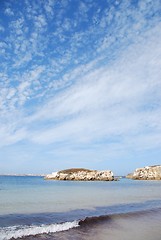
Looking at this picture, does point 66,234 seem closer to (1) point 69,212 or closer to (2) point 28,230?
(2) point 28,230

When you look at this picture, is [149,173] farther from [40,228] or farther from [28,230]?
[28,230]

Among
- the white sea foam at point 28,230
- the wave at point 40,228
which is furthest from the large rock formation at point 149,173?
the white sea foam at point 28,230

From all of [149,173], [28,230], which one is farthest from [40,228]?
[149,173]

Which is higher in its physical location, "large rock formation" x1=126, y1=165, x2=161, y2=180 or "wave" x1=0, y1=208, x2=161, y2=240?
"large rock formation" x1=126, y1=165, x2=161, y2=180

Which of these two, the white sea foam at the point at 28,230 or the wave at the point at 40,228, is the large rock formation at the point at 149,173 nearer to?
the wave at the point at 40,228

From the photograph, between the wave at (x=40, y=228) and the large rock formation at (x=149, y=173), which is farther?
the large rock formation at (x=149, y=173)

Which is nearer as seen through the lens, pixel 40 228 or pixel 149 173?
pixel 40 228

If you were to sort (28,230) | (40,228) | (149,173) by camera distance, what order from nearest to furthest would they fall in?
(28,230) < (40,228) < (149,173)

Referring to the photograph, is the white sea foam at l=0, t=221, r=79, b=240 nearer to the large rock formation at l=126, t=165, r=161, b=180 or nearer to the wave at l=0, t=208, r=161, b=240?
the wave at l=0, t=208, r=161, b=240

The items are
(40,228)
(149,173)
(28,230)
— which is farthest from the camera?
(149,173)

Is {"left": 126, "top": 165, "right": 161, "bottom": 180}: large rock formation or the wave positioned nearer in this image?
the wave

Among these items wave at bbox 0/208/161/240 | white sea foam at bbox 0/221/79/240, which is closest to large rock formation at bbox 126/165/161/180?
wave at bbox 0/208/161/240

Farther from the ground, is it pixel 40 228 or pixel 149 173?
pixel 149 173

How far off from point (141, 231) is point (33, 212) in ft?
27.8
